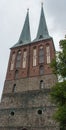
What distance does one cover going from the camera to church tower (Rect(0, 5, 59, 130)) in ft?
69.2

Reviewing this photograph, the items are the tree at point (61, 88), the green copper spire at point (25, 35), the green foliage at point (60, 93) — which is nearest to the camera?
the tree at point (61, 88)

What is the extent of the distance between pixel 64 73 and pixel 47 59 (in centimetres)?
1428

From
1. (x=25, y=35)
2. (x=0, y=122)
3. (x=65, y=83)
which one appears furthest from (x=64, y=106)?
(x=25, y=35)

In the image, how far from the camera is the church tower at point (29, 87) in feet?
69.2

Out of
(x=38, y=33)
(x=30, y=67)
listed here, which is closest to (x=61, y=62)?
(x=30, y=67)

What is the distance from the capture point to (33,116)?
21.2 m

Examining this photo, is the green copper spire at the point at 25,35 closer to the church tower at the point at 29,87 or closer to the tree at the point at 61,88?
the church tower at the point at 29,87

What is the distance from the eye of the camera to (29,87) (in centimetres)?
2378

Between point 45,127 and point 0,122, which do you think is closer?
point 45,127

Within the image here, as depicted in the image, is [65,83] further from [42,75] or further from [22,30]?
[22,30]

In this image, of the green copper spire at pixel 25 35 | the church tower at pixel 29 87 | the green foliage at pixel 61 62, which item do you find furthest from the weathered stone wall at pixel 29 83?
the green foliage at pixel 61 62

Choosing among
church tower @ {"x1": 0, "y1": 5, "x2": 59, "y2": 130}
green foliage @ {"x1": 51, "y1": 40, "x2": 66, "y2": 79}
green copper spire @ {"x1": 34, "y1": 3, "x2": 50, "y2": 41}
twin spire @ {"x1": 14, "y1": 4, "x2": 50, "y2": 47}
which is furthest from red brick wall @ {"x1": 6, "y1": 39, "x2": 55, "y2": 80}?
green foliage @ {"x1": 51, "y1": 40, "x2": 66, "y2": 79}

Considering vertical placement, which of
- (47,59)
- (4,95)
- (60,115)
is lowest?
(60,115)

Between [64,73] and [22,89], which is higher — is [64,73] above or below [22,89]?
below
